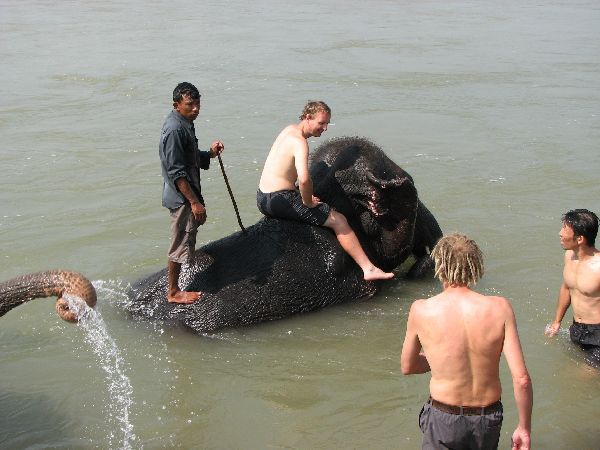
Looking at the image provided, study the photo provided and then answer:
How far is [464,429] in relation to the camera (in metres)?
3.97

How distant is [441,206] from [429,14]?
1942 cm

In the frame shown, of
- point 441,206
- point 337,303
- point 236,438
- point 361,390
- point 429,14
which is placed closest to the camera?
point 236,438

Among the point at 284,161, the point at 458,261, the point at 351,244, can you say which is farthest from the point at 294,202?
the point at 458,261

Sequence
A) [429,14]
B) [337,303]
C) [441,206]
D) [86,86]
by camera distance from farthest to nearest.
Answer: [429,14] → [86,86] → [441,206] → [337,303]

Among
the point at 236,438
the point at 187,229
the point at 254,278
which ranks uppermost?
the point at 187,229

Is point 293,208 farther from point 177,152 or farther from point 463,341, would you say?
point 463,341

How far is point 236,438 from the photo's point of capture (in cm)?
556

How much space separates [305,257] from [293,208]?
1.31 feet

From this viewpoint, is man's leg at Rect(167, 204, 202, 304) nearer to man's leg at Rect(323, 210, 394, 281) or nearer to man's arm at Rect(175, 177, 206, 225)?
man's arm at Rect(175, 177, 206, 225)

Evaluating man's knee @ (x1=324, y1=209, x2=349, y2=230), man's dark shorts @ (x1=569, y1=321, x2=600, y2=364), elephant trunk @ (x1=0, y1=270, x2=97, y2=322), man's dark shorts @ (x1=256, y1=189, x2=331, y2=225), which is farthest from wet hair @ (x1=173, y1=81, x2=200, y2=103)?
man's dark shorts @ (x1=569, y1=321, x2=600, y2=364)

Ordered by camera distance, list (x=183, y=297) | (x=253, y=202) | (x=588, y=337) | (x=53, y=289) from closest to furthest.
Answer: (x=53, y=289), (x=588, y=337), (x=183, y=297), (x=253, y=202)

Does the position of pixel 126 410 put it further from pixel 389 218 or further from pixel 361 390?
pixel 389 218

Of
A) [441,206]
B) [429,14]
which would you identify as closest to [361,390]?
[441,206]

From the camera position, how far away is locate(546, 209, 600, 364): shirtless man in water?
570cm
